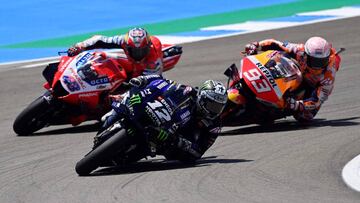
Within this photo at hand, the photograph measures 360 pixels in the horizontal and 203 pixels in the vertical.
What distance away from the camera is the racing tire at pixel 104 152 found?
906 cm

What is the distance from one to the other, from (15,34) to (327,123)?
12143 millimetres

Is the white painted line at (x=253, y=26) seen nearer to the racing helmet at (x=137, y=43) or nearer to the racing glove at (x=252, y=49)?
the racing glove at (x=252, y=49)

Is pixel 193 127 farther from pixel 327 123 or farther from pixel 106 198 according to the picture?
pixel 327 123

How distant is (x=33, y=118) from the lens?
12.4 m

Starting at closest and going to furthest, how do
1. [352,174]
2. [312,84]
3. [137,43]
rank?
1. [352,174]
2. [312,84]
3. [137,43]

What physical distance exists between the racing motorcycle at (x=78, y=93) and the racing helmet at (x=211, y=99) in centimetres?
305

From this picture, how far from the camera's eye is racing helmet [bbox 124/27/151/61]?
1234 centimetres

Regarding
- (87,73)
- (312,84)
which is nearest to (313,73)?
(312,84)

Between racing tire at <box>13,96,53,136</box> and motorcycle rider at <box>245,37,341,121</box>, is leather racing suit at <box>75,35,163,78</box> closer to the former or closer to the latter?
racing tire at <box>13,96,53,136</box>

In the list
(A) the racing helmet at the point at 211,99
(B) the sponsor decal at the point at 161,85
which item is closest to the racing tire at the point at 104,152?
(B) the sponsor decal at the point at 161,85

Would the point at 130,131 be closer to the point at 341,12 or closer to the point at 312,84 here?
the point at 312,84

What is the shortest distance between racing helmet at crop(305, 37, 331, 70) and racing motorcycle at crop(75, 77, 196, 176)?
3000 millimetres

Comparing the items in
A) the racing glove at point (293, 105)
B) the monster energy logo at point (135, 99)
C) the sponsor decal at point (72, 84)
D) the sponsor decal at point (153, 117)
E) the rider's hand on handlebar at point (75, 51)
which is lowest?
the racing glove at point (293, 105)

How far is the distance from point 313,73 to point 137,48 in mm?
2227
